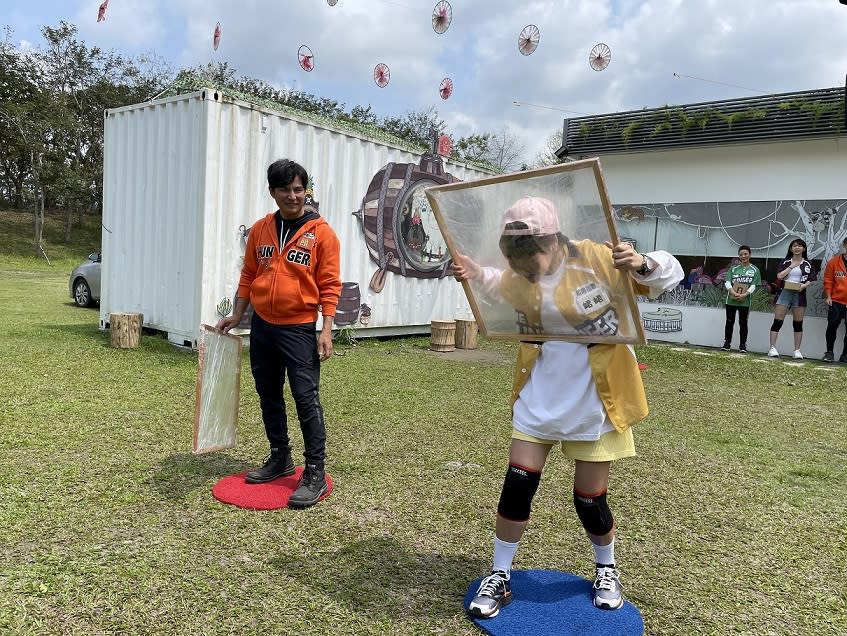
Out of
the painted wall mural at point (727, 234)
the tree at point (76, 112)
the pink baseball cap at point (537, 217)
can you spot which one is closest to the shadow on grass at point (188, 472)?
the pink baseball cap at point (537, 217)

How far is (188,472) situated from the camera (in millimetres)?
4004

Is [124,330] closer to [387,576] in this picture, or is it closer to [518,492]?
[387,576]

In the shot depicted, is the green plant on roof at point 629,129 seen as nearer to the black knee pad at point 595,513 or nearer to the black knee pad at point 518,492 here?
the black knee pad at point 595,513

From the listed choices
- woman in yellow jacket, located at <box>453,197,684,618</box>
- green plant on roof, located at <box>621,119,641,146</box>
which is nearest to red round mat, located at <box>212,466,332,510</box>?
woman in yellow jacket, located at <box>453,197,684,618</box>

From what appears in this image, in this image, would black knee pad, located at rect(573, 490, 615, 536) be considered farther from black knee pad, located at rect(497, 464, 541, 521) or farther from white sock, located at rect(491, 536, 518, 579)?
white sock, located at rect(491, 536, 518, 579)

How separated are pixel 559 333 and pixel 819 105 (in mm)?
10780

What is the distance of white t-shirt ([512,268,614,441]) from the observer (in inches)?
97.0

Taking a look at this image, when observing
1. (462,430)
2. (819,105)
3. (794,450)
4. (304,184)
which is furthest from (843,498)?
(819,105)

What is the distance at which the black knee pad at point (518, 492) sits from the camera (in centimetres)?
253

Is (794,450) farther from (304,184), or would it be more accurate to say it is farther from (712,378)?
(304,184)

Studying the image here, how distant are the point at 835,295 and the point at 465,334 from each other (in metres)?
5.92

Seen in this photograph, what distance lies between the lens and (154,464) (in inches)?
161

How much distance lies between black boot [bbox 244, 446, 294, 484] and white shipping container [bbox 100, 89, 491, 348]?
4.11m

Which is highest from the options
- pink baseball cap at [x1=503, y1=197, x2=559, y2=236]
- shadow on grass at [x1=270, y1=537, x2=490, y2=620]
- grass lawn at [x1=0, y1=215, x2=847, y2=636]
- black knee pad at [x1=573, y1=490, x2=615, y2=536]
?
pink baseball cap at [x1=503, y1=197, x2=559, y2=236]
